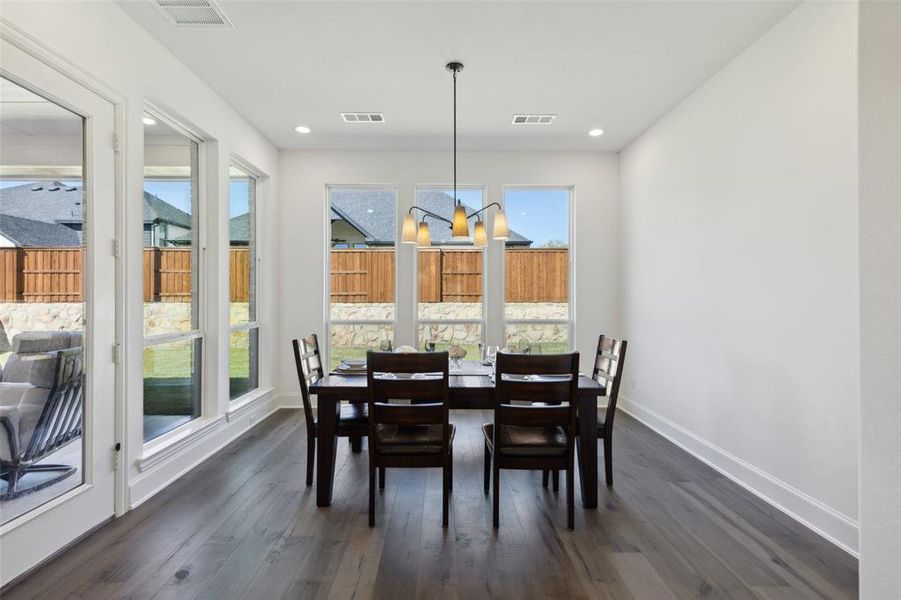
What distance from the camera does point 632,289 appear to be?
16.2 ft

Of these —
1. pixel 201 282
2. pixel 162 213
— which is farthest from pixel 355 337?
pixel 162 213

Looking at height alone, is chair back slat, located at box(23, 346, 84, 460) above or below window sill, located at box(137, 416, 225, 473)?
above

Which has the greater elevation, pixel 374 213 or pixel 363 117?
pixel 363 117

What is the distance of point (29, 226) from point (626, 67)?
380cm

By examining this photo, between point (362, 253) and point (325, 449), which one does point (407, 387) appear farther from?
point (362, 253)

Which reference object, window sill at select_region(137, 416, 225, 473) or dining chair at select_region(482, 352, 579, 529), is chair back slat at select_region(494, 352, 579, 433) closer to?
dining chair at select_region(482, 352, 579, 529)

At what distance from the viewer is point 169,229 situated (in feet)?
11.0

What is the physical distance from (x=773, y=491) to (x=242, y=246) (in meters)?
4.79

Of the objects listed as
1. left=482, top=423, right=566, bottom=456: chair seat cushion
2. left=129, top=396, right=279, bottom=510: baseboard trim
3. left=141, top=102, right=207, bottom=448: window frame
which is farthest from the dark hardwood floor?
left=141, top=102, right=207, bottom=448: window frame

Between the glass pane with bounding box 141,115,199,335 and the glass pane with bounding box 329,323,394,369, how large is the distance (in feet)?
6.02

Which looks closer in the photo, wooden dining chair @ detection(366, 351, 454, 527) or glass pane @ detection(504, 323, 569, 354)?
wooden dining chair @ detection(366, 351, 454, 527)

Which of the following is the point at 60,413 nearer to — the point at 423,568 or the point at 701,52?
the point at 423,568

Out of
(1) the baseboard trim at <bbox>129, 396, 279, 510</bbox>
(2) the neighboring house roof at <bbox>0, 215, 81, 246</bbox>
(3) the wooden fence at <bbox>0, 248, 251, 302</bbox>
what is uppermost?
(2) the neighboring house roof at <bbox>0, 215, 81, 246</bbox>

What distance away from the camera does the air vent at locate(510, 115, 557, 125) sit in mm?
4301
